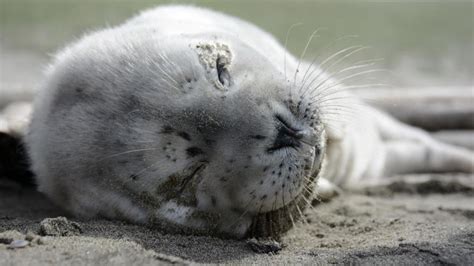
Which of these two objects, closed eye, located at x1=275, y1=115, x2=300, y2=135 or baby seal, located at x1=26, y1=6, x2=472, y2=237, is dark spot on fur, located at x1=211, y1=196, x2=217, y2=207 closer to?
baby seal, located at x1=26, y1=6, x2=472, y2=237

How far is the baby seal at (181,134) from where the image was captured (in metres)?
3.17

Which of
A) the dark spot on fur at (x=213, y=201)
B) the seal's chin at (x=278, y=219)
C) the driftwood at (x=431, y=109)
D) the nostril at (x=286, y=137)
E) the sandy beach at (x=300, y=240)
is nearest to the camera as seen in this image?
the sandy beach at (x=300, y=240)

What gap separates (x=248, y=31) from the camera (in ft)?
14.3

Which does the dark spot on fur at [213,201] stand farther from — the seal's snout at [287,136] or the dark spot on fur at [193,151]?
the seal's snout at [287,136]

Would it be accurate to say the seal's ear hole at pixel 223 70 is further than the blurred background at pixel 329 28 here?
No

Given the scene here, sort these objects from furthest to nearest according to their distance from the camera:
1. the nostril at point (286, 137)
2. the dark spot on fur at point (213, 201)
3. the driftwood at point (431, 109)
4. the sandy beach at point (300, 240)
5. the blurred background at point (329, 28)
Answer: the blurred background at point (329, 28) → the driftwood at point (431, 109) → the dark spot on fur at point (213, 201) → the nostril at point (286, 137) → the sandy beach at point (300, 240)

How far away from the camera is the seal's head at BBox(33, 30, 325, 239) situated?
316cm

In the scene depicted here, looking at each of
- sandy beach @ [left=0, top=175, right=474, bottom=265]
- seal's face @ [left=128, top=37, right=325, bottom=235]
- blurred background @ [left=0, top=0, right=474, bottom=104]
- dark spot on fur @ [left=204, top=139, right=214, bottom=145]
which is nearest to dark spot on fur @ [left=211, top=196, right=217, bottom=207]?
seal's face @ [left=128, top=37, right=325, bottom=235]

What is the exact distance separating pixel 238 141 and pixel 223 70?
41cm

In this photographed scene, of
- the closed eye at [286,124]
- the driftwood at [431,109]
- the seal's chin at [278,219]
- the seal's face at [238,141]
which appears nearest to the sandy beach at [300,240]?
the seal's chin at [278,219]

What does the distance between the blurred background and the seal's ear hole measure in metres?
3.65

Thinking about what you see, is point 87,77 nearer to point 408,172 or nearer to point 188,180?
point 188,180

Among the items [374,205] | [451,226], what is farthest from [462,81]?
[451,226]

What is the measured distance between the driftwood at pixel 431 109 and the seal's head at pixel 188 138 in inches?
116
